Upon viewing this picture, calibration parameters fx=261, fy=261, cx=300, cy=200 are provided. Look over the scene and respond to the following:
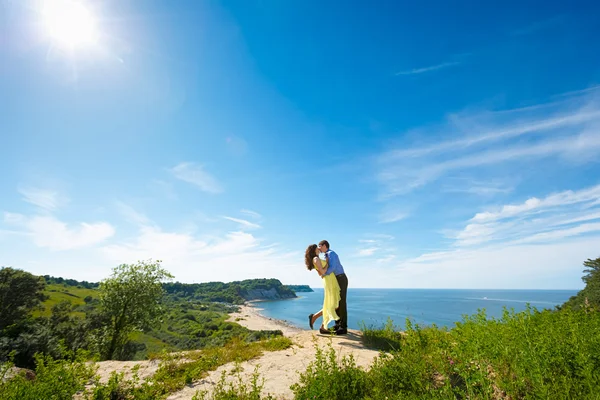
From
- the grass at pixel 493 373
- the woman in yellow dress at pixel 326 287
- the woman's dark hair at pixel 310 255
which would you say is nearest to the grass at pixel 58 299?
the woman's dark hair at pixel 310 255

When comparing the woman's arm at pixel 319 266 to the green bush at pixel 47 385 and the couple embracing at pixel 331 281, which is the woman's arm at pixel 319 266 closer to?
the couple embracing at pixel 331 281

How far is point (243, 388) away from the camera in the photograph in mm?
4711

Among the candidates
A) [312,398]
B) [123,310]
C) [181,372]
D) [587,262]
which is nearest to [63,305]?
[123,310]

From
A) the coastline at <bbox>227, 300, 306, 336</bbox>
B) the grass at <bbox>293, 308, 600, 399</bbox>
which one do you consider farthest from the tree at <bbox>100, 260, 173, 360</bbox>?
the coastline at <bbox>227, 300, 306, 336</bbox>

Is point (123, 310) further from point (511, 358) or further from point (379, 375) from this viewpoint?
point (511, 358)

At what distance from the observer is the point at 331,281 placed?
32.1ft

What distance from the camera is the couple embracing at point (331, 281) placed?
954 cm

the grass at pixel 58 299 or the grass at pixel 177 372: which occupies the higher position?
the grass at pixel 177 372

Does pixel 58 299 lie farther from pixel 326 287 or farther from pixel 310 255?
pixel 326 287

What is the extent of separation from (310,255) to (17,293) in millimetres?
45665

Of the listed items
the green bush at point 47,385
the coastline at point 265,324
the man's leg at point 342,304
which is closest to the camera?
the green bush at point 47,385

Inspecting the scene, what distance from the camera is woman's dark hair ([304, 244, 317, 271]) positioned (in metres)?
10.0

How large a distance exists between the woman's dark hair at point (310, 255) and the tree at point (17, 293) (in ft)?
137

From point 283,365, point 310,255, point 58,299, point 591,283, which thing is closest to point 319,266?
point 310,255
